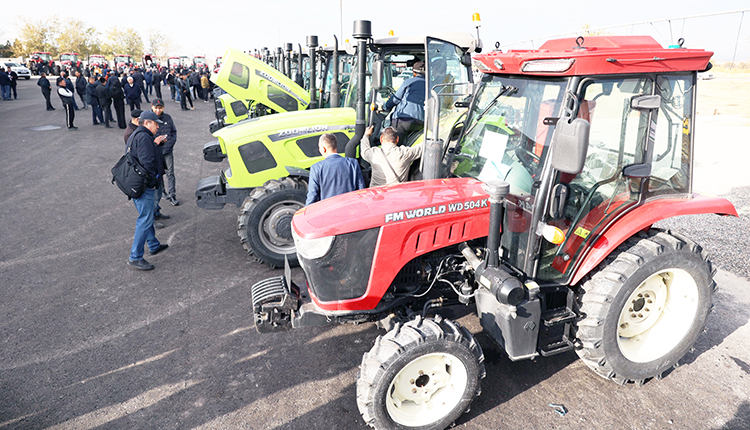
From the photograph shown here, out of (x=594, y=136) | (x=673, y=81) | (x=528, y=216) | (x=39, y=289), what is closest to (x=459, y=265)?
(x=528, y=216)

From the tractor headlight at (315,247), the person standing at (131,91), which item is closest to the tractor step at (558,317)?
the tractor headlight at (315,247)

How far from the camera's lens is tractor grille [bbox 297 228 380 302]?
119 inches

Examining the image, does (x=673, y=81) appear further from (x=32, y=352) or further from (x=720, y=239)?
(x=32, y=352)

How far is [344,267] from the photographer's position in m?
3.06

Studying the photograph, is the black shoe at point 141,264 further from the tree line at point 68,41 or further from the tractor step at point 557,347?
the tree line at point 68,41

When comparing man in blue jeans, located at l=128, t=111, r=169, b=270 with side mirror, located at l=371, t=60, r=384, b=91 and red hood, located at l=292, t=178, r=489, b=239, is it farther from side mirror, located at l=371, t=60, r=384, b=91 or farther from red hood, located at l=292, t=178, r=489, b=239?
red hood, located at l=292, t=178, r=489, b=239

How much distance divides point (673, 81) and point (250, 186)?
4.49 m

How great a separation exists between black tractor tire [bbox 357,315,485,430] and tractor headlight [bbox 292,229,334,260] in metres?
0.67

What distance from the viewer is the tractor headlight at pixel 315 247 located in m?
3.00

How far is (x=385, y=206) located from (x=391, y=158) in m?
1.54

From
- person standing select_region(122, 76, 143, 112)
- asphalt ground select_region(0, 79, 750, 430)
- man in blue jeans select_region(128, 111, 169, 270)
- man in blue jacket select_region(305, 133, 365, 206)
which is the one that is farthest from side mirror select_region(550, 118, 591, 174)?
person standing select_region(122, 76, 143, 112)

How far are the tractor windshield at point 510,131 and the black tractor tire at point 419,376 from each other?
113cm

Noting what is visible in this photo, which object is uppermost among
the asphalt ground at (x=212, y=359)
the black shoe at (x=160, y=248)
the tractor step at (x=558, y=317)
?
the tractor step at (x=558, y=317)

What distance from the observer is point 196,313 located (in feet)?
14.9
